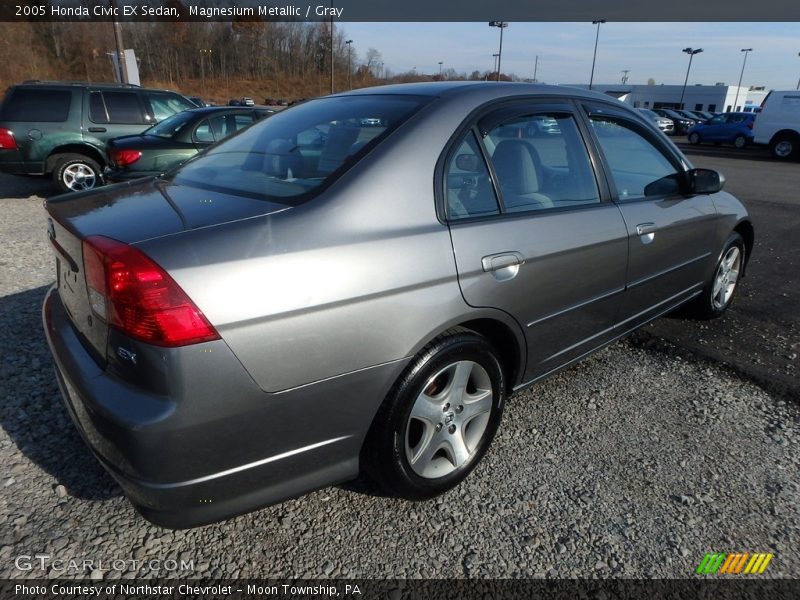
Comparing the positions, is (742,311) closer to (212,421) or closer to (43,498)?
(212,421)

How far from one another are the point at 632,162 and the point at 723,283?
168 cm

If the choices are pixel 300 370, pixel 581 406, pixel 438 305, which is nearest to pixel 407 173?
pixel 438 305

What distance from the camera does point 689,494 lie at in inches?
90.3

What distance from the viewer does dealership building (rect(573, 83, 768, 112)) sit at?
64875 millimetres

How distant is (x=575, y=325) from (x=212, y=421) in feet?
6.06

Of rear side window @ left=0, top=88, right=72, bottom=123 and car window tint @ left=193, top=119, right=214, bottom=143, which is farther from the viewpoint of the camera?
rear side window @ left=0, top=88, right=72, bottom=123

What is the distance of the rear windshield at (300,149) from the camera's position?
6.46 feet

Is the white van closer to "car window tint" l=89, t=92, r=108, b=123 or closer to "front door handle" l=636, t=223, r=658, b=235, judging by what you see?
"front door handle" l=636, t=223, r=658, b=235

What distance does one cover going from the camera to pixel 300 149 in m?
2.29

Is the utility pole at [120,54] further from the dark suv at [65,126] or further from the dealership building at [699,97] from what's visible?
the dealership building at [699,97]

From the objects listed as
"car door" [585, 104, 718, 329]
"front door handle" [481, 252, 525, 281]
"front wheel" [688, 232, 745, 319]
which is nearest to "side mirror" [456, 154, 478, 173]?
"front door handle" [481, 252, 525, 281]

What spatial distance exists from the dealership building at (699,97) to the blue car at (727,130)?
42447 millimetres

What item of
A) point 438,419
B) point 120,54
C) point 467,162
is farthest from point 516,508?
point 120,54

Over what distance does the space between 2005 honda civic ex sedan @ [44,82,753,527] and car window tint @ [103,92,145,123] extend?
695 cm
